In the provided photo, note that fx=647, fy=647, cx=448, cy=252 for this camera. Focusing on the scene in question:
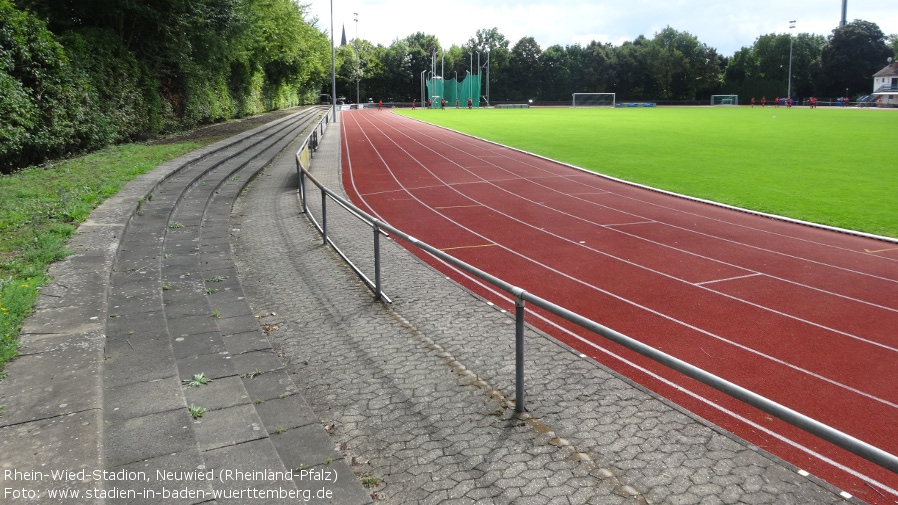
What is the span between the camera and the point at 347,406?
16.1 feet

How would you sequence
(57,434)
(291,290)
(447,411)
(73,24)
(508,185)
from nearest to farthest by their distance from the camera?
1. (57,434)
2. (447,411)
3. (291,290)
4. (508,185)
5. (73,24)

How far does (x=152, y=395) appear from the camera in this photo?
448 centimetres

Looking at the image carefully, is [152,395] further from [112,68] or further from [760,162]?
[760,162]

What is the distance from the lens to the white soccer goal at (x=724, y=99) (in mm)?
87794

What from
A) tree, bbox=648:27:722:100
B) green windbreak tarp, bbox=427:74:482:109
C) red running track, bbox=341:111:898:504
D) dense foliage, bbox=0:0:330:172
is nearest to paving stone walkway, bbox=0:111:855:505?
red running track, bbox=341:111:898:504

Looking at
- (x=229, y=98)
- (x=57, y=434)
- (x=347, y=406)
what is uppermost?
(x=229, y=98)

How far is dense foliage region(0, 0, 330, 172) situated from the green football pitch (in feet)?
45.5

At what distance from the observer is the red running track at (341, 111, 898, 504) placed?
5.12m

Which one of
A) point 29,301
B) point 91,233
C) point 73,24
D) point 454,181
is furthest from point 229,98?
point 29,301

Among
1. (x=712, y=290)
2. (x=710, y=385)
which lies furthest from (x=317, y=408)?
(x=712, y=290)

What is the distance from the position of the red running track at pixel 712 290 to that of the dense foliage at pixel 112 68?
24.4ft

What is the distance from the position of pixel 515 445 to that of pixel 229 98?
4068 cm

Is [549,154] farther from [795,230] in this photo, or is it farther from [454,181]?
[795,230]

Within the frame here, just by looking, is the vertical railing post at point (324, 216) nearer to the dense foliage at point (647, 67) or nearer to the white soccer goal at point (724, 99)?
the dense foliage at point (647, 67)
